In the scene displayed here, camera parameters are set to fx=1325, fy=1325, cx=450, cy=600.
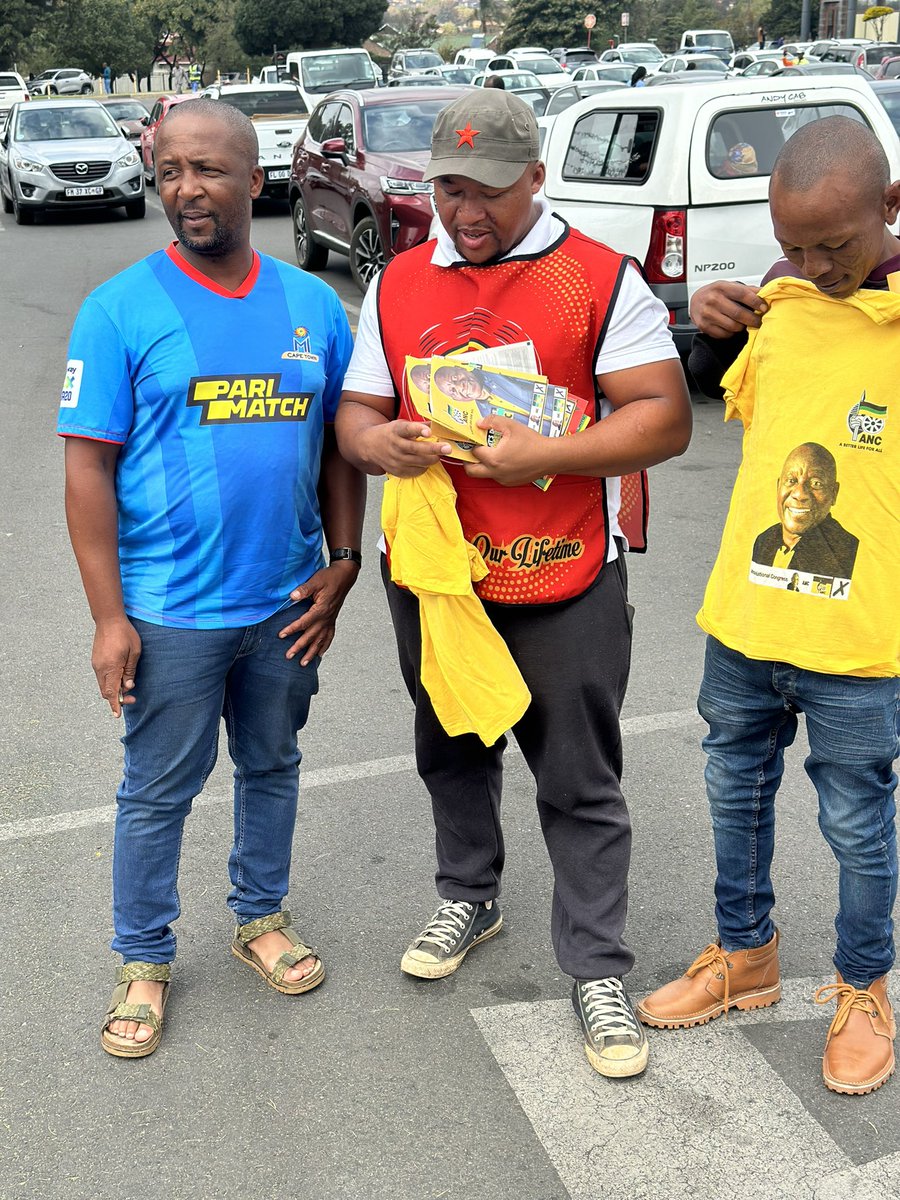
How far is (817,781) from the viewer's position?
109 inches

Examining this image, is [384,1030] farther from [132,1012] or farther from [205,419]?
[205,419]

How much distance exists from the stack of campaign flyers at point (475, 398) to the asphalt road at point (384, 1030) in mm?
1345

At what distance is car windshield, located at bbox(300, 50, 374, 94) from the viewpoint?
2925 cm

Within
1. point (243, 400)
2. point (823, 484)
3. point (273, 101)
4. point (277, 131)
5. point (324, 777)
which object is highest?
point (243, 400)

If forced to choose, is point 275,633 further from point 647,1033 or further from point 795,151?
point 795,151

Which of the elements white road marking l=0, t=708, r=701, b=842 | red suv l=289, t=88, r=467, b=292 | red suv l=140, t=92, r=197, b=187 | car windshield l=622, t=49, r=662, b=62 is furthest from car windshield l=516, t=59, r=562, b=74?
white road marking l=0, t=708, r=701, b=842

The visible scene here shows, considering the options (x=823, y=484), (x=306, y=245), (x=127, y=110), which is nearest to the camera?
(x=823, y=484)

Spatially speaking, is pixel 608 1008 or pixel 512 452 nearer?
pixel 512 452

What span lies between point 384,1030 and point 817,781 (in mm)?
1133

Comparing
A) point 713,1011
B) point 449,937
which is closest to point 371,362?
point 449,937

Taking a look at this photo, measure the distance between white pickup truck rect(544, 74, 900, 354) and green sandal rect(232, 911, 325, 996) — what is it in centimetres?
584

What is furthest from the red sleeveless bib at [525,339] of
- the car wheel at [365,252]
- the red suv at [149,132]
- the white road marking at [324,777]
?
the red suv at [149,132]

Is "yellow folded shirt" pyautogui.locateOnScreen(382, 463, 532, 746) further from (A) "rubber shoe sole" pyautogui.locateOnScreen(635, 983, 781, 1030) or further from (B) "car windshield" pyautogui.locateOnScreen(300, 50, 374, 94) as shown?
(B) "car windshield" pyautogui.locateOnScreen(300, 50, 374, 94)

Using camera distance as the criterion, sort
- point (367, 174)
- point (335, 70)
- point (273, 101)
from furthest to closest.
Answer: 1. point (335, 70)
2. point (273, 101)
3. point (367, 174)
